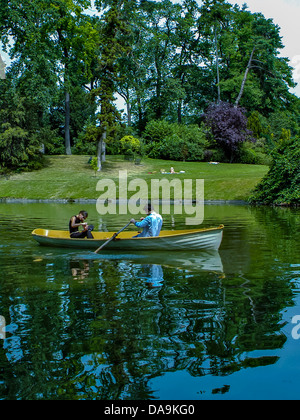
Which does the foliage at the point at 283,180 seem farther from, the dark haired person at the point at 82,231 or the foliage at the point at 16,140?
the foliage at the point at 16,140

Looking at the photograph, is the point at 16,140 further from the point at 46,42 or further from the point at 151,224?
the point at 151,224

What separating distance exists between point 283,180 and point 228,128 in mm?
21052

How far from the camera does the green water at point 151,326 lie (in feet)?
17.2

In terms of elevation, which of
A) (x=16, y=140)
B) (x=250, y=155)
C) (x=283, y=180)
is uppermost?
(x=16, y=140)

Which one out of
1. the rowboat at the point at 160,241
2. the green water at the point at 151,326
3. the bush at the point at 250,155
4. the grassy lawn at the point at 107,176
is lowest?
the green water at the point at 151,326

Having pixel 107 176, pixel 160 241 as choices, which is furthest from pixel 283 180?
pixel 160 241

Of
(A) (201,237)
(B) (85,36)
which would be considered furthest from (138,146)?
(A) (201,237)

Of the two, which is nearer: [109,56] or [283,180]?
[283,180]

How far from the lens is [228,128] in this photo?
52.5m

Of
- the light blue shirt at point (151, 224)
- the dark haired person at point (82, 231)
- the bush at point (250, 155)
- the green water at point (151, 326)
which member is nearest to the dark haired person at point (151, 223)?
the light blue shirt at point (151, 224)

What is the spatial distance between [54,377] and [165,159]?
50951 millimetres

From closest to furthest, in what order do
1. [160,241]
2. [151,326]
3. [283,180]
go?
[151,326]
[160,241]
[283,180]

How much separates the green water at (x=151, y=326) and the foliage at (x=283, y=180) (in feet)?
63.4

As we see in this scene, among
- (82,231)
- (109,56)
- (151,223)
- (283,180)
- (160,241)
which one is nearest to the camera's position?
(160,241)
